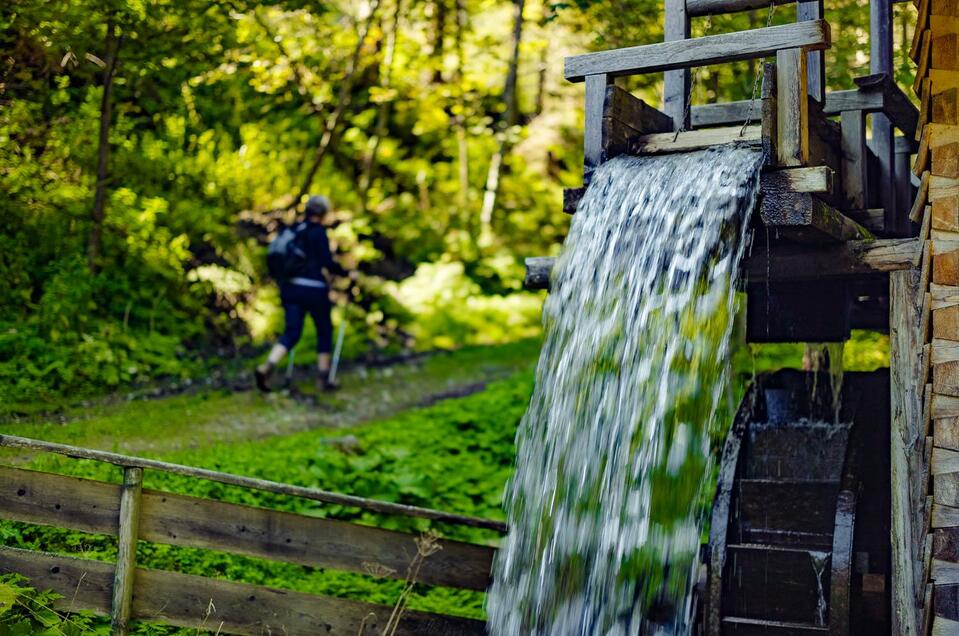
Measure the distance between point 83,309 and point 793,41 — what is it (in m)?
7.11

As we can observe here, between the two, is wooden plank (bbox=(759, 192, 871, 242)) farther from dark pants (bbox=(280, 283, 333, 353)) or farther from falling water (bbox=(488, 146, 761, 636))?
dark pants (bbox=(280, 283, 333, 353))

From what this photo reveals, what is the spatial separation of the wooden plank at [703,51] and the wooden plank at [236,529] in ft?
9.82

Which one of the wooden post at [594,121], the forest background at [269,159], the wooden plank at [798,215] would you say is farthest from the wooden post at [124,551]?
the wooden plank at [798,215]

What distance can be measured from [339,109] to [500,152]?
262 centimetres

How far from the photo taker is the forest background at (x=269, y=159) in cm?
913

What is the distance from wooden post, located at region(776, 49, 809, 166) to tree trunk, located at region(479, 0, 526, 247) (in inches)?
359

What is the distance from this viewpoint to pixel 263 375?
10070 mm

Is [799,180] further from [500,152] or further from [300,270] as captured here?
[500,152]

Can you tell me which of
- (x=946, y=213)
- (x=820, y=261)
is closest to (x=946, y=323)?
(x=946, y=213)

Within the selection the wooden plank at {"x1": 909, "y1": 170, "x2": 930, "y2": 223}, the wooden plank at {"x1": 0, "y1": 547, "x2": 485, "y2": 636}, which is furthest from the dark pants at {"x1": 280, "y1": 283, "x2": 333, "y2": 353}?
the wooden plank at {"x1": 909, "y1": 170, "x2": 930, "y2": 223}

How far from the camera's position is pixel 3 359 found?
8742mm

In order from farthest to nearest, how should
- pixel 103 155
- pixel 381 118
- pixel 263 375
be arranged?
pixel 381 118, pixel 263 375, pixel 103 155

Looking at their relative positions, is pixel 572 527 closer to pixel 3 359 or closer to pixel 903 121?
pixel 903 121

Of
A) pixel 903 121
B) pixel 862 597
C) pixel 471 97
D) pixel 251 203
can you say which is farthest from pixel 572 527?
pixel 471 97
